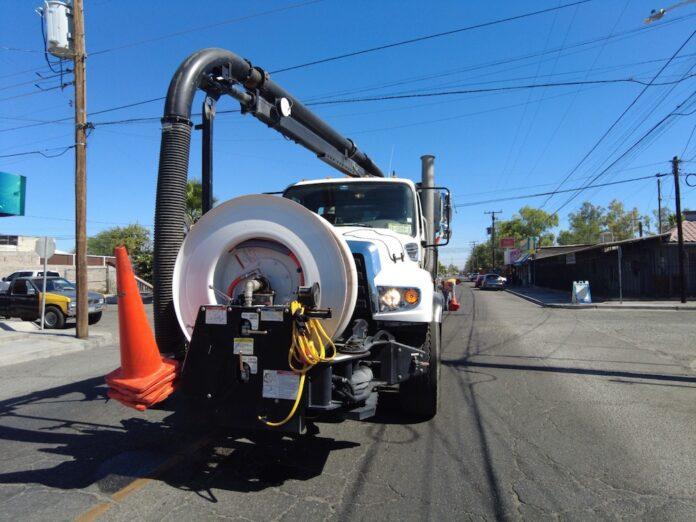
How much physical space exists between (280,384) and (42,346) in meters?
10.9

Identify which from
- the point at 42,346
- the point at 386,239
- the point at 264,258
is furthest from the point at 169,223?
the point at 42,346

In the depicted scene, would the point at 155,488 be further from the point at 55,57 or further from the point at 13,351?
the point at 55,57

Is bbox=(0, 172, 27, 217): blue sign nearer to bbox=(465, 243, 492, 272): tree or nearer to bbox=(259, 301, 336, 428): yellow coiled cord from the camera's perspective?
bbox=(259, 301, 336, 428): yellow coiled cord

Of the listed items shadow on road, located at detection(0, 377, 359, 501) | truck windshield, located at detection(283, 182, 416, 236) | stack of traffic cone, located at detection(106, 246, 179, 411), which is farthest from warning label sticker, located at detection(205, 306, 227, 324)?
truck windshield, located at detection(283, 182, 416, 236)

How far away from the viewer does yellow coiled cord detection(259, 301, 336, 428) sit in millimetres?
3506

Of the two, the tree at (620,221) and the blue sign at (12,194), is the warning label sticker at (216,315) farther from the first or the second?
the tree at (620,221)

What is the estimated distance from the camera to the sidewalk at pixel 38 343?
10.9 meters

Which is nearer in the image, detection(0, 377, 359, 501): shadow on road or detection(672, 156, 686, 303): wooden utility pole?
detection(0, 377, 359, 501): shadow on road

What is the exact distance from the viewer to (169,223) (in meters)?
4.35

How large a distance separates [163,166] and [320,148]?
17.3 ft

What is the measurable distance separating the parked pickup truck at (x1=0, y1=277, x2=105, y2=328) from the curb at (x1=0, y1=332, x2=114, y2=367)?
292cm

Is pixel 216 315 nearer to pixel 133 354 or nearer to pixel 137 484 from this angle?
pixel 133 354

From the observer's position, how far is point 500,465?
4344mm

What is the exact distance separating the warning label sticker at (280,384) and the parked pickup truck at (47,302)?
15.8 m
